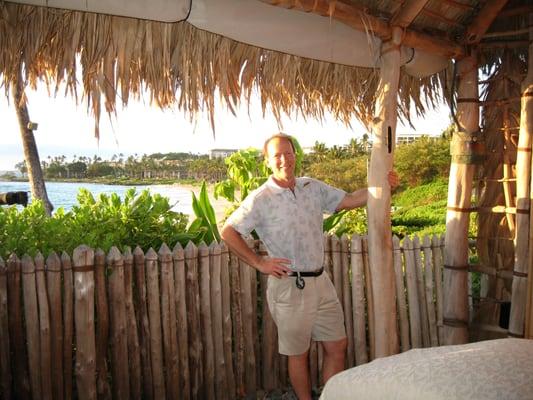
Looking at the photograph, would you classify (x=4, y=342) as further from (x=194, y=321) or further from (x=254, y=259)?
(x=254, y=259)

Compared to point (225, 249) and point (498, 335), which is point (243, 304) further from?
point (498, 335)

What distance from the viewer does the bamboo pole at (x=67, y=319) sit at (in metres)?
3.22

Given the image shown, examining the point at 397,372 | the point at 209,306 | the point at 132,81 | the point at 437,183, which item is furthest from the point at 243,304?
the point at 437,183

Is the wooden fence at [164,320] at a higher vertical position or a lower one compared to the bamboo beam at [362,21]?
lower

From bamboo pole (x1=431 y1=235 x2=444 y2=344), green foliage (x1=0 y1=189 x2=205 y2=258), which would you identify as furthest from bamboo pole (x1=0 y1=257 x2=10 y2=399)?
bamboo pole (x1=431 y1=235 x2=444 y2=344)

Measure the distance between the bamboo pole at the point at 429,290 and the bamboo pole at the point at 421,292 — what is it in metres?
0.03

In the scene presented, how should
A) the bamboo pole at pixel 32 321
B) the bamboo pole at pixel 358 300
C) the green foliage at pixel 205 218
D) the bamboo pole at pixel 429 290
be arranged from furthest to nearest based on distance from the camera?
1. the green foliage at pixel 205 218
2. the bamboo pole at pixel 429 290
3. the bamboo pole at pixel 358 300
4. the bamboo pole at pixel 32 321

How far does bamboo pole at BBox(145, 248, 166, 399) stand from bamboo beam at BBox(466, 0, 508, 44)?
266 centimetres

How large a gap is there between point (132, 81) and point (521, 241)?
8.89 feet

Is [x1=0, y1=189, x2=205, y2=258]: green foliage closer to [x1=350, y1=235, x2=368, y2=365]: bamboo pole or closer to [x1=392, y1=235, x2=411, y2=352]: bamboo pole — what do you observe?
[x1=350, y1=235, x2=368, y2=365]: bamboo pole

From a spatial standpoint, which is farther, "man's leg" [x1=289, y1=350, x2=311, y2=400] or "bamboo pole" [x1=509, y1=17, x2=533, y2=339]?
"bamboo pole" [x1=509, y1=17, x2=533, y2=339]

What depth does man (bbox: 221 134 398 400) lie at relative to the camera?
301 centimetres

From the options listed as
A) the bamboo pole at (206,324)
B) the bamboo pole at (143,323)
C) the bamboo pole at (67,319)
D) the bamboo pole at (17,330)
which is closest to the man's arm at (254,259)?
the bamboo pole at (206,324)

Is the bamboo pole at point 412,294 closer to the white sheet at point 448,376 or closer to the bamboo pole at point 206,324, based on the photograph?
the bamboo pole at point 206,324
